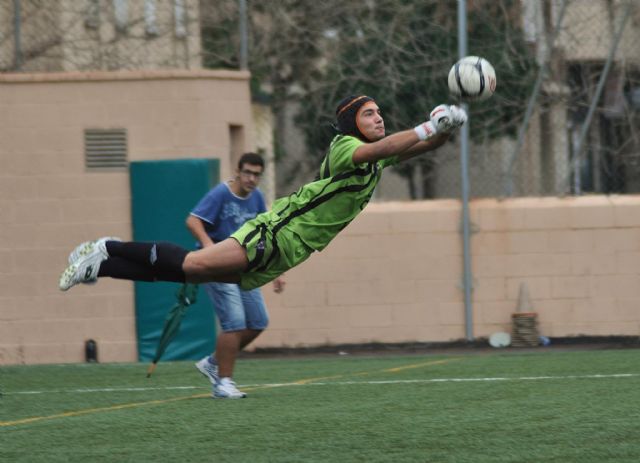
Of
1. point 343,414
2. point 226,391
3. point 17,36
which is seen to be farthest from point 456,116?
point 17,36

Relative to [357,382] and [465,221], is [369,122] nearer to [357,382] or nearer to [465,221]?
[357,382]

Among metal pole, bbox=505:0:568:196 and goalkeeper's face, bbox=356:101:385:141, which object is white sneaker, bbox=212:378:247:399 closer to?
goalkeeper's face, bbox=356:101:385:141

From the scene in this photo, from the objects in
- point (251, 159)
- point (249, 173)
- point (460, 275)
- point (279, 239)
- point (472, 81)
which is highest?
point (472, 81)

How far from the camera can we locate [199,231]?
10227mm

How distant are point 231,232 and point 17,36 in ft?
18.6

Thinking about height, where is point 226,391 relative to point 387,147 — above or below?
below

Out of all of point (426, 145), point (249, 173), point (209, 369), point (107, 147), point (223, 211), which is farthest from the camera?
point (107, 147)

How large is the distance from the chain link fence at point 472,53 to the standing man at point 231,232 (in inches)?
196

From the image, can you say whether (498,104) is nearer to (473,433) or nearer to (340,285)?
(340,285)

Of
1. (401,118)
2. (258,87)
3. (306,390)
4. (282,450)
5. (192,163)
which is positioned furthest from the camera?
(258,87)

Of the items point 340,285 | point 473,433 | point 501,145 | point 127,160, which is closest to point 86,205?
point 127,160

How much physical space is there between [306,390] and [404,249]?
16.1 feet

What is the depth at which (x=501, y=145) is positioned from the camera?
14922 mm

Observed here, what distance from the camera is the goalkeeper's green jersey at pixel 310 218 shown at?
26.7 feet
